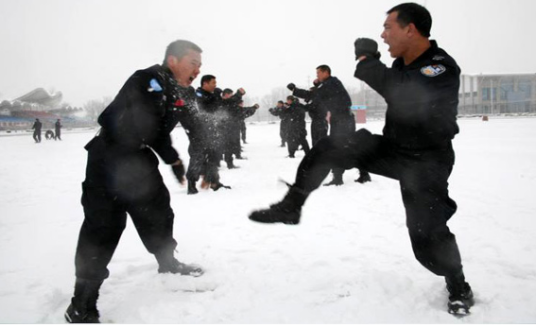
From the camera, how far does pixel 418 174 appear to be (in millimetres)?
2070

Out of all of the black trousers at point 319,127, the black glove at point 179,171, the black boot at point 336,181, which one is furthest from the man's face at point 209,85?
the black glove at point 179,171

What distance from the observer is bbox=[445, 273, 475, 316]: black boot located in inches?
81.1

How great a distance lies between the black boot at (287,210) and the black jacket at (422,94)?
2.54ft

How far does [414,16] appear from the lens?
1.99 m

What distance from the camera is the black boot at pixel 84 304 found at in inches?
82.4

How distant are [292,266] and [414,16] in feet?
A: 7.06

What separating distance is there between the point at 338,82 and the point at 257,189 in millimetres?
2575

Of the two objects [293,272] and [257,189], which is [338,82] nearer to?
[257,189]

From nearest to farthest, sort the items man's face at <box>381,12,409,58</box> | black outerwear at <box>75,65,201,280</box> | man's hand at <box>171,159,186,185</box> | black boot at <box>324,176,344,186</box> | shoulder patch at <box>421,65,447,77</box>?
shoulder patch at <box>421,65,447,77</box>
man's face at <box>381,12,409,58</box>
black outerwear at <box>75,65,201,280</box>
man's hand at <box>171,159,186,185</box>
black boot at <box>324,176,344,186</box>

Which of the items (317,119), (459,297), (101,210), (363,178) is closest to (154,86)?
(101,210)

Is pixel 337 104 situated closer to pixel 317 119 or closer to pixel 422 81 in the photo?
pixel 317 119

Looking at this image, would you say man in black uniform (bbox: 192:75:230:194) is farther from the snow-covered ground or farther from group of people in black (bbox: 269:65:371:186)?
group of people in black (bbox: 269:65:371:186)

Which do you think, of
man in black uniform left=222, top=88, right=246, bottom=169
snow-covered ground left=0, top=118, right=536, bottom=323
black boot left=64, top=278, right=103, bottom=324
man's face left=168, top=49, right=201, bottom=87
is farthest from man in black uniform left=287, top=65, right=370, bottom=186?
black boot left=64, top=278, right=103, bottom=324

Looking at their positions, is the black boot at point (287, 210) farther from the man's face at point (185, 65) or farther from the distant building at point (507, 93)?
the distant building at point (507, 93)
